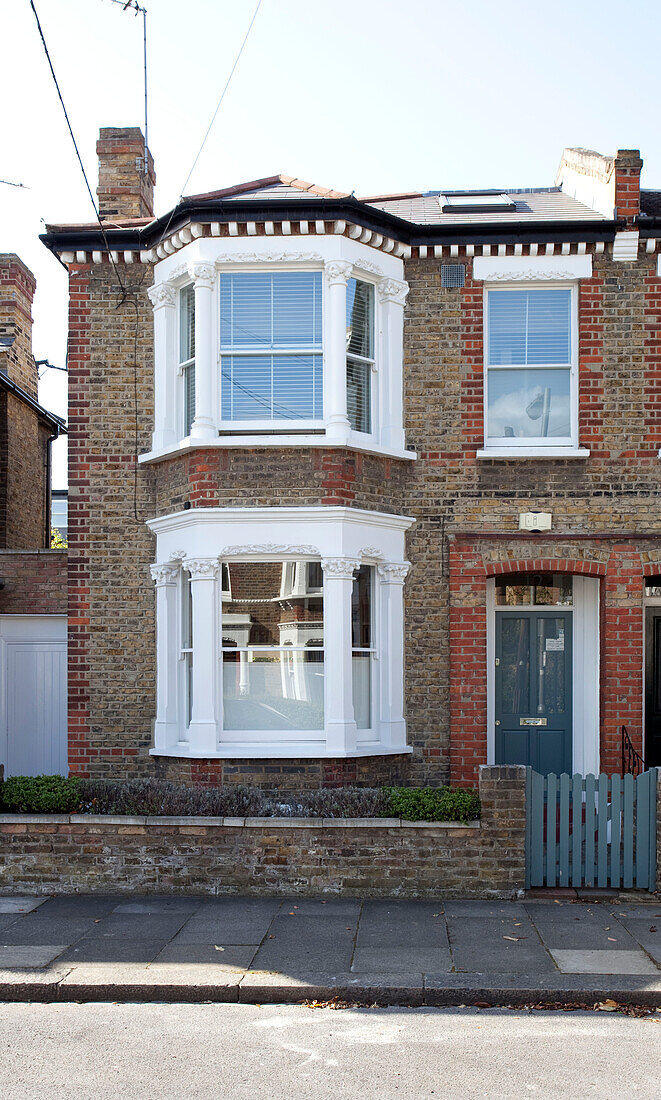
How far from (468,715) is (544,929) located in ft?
11.3

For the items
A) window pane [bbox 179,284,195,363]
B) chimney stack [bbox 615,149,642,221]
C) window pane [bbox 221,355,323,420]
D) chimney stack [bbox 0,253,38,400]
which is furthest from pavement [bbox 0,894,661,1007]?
chimney stack [bbox 0,253,38,400]

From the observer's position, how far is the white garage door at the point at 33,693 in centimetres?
1301

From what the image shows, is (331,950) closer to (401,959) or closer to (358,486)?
(401,959)

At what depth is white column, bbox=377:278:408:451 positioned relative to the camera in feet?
37.7

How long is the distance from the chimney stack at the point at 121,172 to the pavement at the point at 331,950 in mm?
8162

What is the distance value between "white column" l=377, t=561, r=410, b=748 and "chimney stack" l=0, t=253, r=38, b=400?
24.8 ft

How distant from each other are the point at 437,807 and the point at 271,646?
2.80 m

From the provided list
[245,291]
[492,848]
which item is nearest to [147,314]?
[245,291]

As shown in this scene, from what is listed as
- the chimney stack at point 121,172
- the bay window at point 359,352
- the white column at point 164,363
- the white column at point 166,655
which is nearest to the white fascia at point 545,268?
the bay window at point 359,352

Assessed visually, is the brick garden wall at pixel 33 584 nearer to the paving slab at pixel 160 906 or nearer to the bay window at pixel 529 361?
the paving slab at pixel 160 906

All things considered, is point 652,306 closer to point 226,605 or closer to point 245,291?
point 245,291

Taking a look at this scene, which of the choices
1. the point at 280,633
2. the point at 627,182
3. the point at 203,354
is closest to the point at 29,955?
the point at 280,633

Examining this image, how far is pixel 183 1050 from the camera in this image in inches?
235

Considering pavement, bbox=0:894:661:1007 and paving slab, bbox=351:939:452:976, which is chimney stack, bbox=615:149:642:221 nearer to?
pavement, bbox=0:894:661:1007
